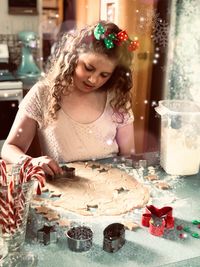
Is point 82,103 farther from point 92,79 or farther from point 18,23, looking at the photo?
point 18,23

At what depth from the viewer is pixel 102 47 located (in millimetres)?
1548

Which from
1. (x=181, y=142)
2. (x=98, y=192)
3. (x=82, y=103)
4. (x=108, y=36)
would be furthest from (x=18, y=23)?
(x=98, y=192)

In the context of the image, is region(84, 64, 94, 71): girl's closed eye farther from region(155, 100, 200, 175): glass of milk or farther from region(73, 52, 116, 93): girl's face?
region(155, 100, 200, 175): glass of milk

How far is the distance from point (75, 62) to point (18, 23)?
199 centimetres

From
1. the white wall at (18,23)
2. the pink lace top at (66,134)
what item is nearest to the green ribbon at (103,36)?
the pink lace top at (66,134)

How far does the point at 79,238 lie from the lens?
95 cm

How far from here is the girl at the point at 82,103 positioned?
157cm

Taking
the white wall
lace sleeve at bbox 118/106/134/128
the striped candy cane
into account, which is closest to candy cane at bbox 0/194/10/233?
the striped candy cane

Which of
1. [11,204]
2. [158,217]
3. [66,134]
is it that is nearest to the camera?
[11,204]

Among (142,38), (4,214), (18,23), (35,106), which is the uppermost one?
(18,23)

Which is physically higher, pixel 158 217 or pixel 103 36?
pixel 103 36

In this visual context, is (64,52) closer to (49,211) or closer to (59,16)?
(49,211)

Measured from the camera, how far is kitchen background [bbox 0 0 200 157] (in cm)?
211

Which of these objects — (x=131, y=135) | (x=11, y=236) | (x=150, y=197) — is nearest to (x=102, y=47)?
(x=131, y=135)
